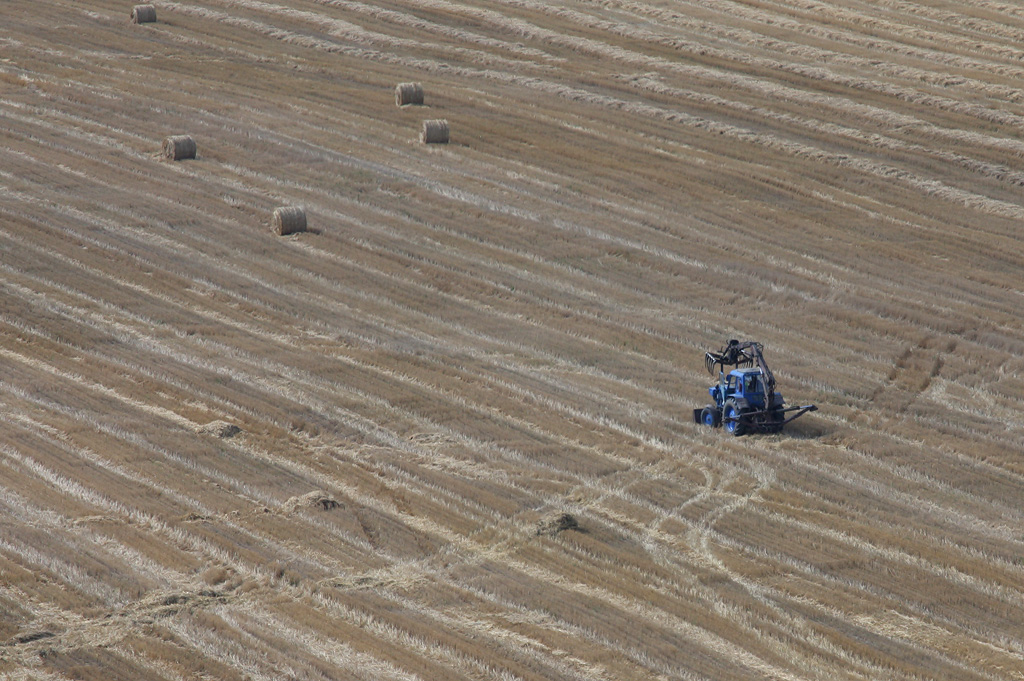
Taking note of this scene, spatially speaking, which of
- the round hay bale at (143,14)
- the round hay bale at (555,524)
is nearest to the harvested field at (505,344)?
the round hay bale at (555,524)

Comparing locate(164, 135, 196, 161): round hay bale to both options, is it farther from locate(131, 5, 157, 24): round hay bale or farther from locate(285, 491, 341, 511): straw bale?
locate(285, 491, 341, 511): straw bale

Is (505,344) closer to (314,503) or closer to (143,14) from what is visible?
(314,503)

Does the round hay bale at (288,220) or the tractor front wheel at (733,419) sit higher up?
the round hay bale at (288,220)

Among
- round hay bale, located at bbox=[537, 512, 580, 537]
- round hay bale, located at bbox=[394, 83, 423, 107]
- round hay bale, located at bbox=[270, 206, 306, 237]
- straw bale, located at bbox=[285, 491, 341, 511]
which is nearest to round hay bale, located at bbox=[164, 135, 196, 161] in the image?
round hay bale, located at bbox=[270, 206, 306, 237]

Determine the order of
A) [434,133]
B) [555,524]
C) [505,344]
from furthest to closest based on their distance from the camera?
[434,133] → [505,344] → [555,524]

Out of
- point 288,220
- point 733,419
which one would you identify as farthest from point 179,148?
point 733,419

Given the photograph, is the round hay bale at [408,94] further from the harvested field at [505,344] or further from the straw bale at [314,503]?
the straw bale at [314,503]
